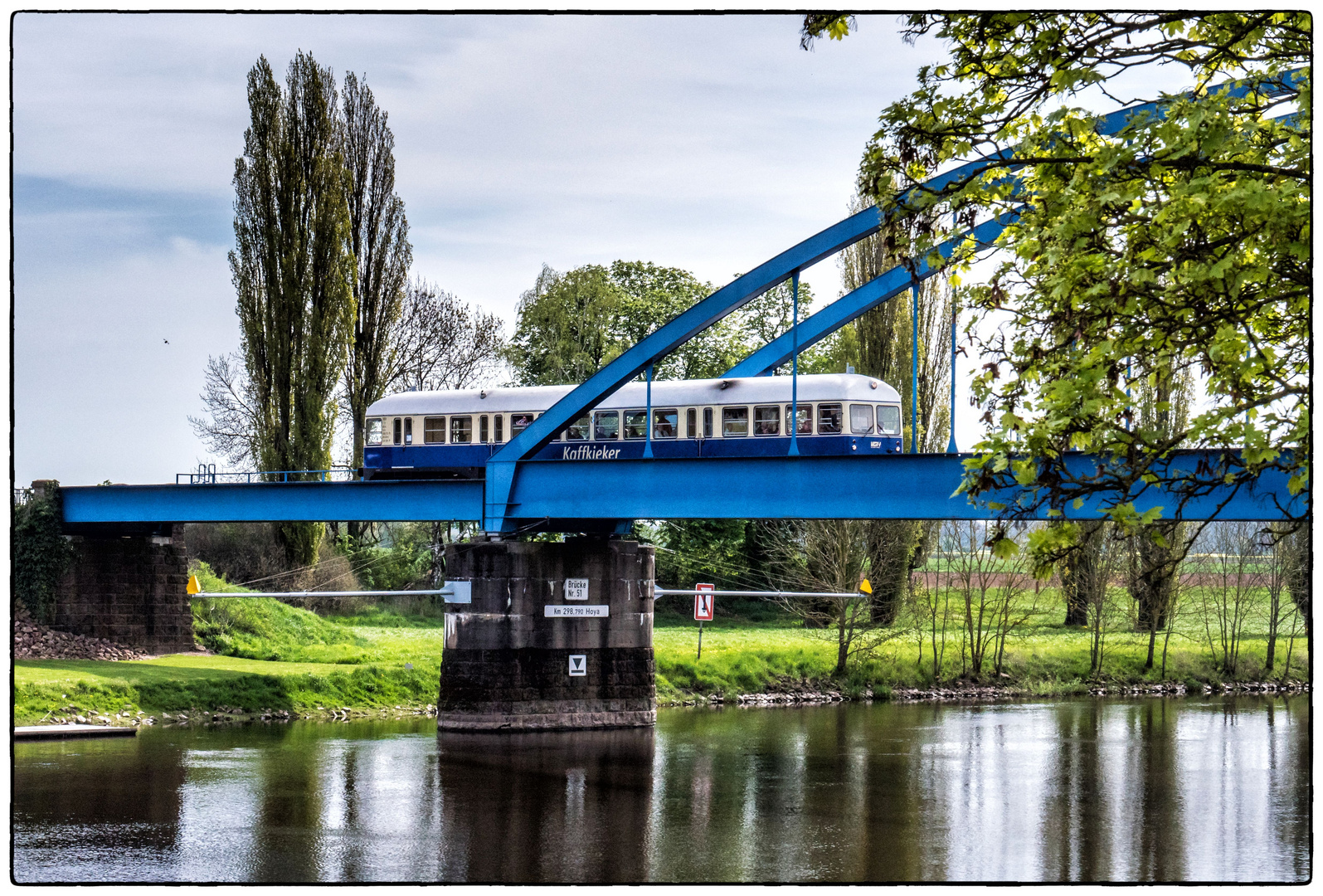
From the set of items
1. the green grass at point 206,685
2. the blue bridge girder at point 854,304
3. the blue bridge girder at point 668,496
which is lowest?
the green grass at point 206,685

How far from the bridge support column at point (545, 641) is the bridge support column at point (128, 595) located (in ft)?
40.2

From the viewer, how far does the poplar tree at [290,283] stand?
47.1 meters

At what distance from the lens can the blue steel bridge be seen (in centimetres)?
2680

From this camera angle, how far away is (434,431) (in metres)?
38.5

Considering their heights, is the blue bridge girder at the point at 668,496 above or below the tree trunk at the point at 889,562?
above

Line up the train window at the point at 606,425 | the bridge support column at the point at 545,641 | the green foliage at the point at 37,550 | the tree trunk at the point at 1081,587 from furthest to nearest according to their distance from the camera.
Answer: the tree trunk at the point at 1081,587
the green foliage at the point at 37,550
the train window at the point at 606,425
the bridge support column at the point at 545,641

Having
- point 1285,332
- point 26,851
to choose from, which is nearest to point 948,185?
point 1285,332

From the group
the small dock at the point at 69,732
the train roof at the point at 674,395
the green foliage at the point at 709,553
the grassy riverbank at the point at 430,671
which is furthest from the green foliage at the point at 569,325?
the small dock at the point at 69,732

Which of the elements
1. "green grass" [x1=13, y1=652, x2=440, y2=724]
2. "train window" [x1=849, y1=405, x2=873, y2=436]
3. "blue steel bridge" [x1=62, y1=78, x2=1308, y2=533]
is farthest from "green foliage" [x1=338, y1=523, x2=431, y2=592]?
"train window" [x1=849, y1=405, x2=873, y2=436]

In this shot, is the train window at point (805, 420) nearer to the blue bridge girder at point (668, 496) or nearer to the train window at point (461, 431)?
the blue bridge girder at point (668, 496)

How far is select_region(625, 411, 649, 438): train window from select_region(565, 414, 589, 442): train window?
115cm

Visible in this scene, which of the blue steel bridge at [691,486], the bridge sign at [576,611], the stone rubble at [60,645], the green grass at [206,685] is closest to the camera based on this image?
the blue steel bridge at [691,486]

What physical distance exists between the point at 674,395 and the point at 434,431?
24.1 feet

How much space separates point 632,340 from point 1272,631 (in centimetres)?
2546
